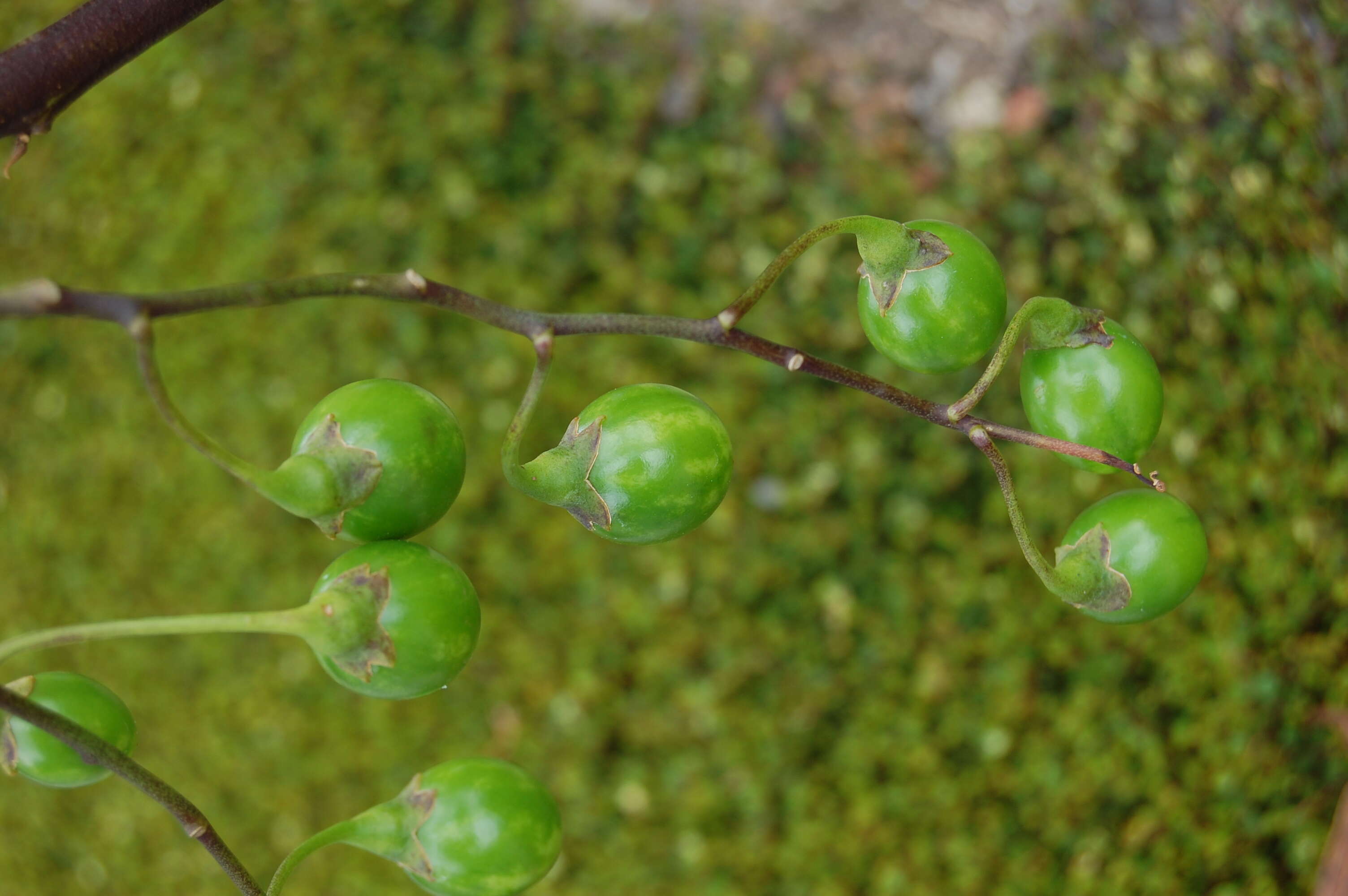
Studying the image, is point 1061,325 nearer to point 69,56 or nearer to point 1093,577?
point 1093,577

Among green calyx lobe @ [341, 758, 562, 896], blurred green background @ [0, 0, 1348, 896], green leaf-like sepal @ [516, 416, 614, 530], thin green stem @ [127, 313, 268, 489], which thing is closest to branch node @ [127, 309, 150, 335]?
thin green stem @ [127, 313, 268, 489]

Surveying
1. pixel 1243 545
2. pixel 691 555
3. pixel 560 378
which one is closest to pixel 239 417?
pixel 560 378

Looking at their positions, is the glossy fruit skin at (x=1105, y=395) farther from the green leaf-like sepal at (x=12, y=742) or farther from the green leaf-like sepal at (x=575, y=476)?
the green leaf-like sepal at (x=12, y=742)

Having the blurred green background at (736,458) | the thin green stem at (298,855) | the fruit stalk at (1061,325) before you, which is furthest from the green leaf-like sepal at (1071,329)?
the blurred green background at (736,458)

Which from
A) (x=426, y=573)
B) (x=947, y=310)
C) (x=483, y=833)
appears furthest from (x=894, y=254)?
(x=483, y=833)

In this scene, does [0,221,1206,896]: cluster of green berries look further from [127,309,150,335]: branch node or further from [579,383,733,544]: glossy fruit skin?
[127,309,150,335]: branch node
